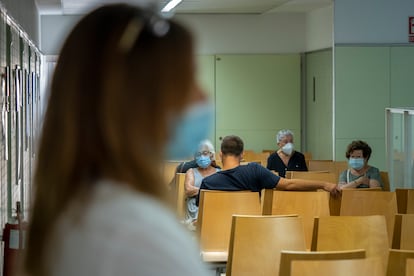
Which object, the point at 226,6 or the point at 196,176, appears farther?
the point at 226,6

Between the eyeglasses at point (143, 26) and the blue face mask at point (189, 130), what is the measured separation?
12 cm

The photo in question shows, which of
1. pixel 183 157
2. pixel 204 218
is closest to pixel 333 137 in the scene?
pixel 204 218

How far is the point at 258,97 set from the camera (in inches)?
727

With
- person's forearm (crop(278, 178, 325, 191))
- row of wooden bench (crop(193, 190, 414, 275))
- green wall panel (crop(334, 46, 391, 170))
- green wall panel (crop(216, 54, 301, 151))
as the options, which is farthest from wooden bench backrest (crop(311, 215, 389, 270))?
green wall panel (crop(216, 54, 301, 151))

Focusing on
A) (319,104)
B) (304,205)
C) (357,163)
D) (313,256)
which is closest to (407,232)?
(304,205)

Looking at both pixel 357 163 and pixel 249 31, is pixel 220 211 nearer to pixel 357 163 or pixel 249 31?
pixel 357 163

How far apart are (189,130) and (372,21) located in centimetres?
1402

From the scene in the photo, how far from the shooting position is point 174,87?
1.35 metres

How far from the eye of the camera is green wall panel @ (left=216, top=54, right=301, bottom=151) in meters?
18.3

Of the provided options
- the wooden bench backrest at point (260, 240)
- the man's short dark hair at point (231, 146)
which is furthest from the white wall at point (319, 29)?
the wooden bench backrest at point (260, 240)

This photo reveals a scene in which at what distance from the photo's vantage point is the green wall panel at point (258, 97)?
18.3 m

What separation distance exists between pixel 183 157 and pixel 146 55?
193mm

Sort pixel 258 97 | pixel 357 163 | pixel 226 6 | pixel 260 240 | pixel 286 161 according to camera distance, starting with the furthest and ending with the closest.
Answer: pixel 258 97 → pixel 226 6 → pixel 286 161 → pixel 357 163 → pixel 260 240

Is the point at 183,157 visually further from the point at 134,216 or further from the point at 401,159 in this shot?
the point at 401,159
